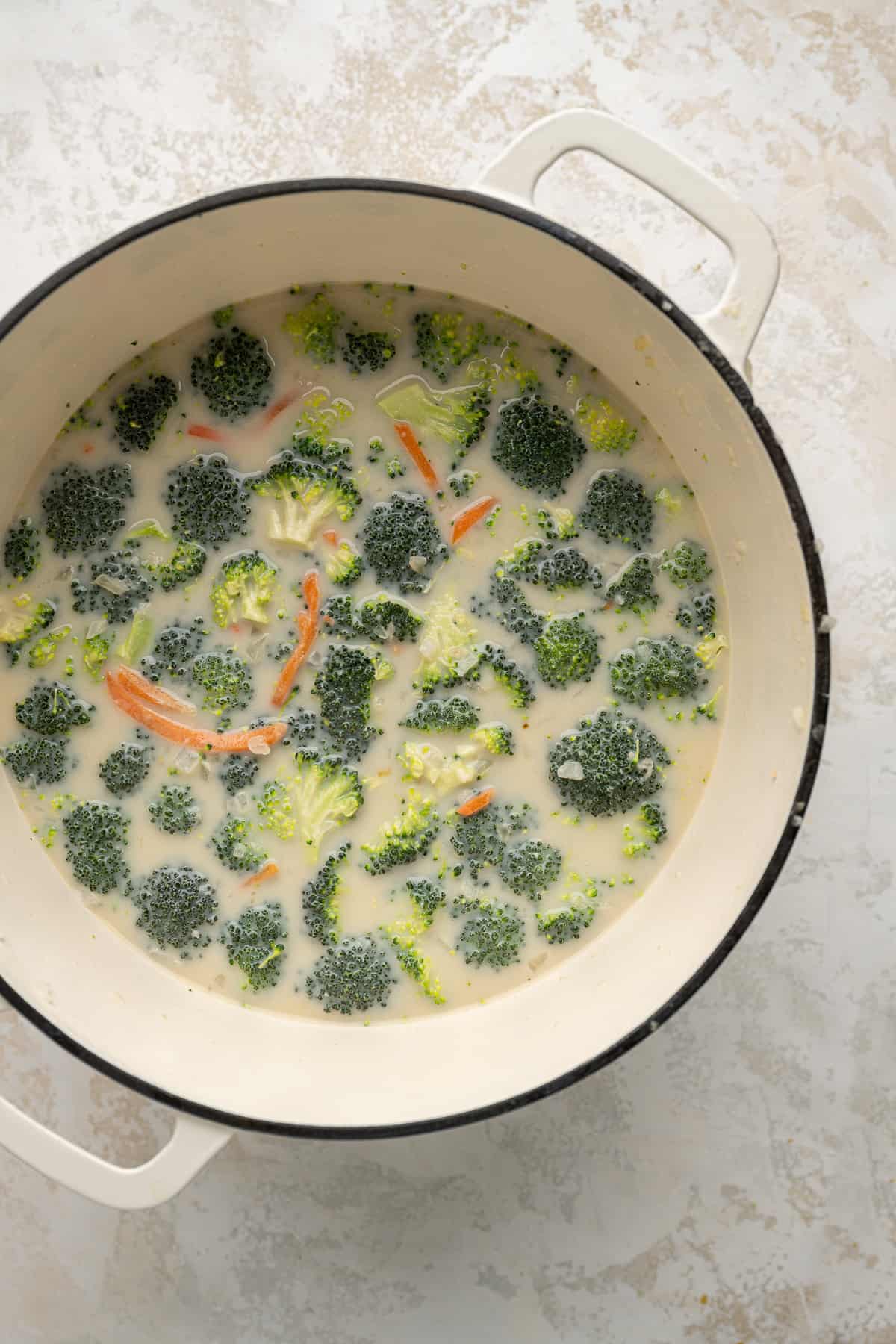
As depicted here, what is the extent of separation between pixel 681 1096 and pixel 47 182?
6.25ft

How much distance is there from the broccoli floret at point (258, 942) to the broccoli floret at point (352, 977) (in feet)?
0.23

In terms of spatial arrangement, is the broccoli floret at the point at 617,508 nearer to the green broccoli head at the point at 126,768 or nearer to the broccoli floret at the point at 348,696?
the broccoli floret at the point at 348,696

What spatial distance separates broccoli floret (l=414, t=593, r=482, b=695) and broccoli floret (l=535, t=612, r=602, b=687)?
114 millimetres

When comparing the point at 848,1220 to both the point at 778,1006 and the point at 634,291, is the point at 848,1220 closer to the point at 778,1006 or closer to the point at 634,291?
the point at 778,1006

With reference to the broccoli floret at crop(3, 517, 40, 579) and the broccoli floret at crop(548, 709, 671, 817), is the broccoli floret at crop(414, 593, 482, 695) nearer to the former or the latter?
the broccoli floret at crop(548, 709, 671, 817)

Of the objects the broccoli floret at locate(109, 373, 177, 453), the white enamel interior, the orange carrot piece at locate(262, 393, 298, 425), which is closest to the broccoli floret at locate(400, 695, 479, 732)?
the white enamel interior

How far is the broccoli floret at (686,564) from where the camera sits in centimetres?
197

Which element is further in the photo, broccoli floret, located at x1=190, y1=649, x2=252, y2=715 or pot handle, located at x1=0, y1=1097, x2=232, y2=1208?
broccoli floret, located at x1=190, y1=649, x2=252, y2=715

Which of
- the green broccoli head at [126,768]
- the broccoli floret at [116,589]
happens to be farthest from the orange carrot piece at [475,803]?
the broccoli floret at [116,589]

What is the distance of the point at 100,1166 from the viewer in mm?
1642

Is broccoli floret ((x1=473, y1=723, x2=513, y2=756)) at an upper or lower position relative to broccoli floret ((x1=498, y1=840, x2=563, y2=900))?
upper

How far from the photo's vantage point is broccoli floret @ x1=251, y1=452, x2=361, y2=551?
195cm

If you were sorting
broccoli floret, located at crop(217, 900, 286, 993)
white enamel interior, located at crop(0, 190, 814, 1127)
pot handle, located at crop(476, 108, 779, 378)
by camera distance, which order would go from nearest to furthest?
pot handle, located at crop(476, 108, 779, 378) → white enamel interior, located at crop(0, 190, 814, 1127) → broccoli floret, located at crop(217, 900, 286, 993)

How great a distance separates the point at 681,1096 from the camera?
6.70ft
